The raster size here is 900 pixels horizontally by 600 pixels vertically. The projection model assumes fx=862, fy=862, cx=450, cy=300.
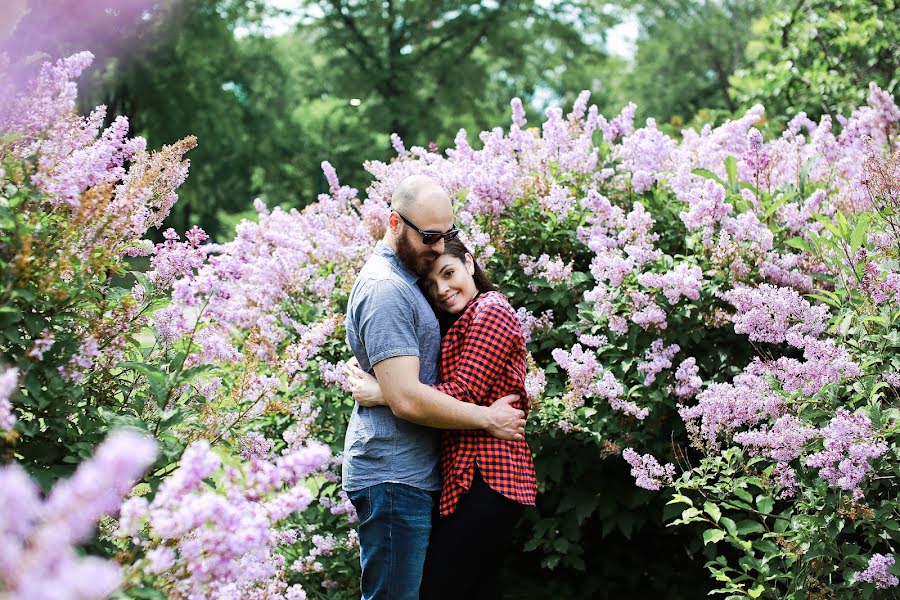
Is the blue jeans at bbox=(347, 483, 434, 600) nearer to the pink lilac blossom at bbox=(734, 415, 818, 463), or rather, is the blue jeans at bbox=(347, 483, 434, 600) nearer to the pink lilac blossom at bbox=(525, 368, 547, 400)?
the pink lilac blossom at bbox=(525, 368, 547, 400)

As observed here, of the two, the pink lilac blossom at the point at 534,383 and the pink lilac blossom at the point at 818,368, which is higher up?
the pink lilac blossom at the point at 818,368

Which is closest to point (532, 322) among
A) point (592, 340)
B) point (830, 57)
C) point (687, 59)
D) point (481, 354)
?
point (592, 340)

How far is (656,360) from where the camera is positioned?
3.76m

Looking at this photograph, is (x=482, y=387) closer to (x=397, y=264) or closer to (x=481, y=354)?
(x=481, y=354)

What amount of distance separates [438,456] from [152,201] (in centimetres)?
133

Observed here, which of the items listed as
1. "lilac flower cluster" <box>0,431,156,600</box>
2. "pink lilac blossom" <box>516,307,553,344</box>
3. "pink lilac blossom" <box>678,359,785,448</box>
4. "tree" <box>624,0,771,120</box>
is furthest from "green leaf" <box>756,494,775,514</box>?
"tree" <box>624,0,771,120</box>

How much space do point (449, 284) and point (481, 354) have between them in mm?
292

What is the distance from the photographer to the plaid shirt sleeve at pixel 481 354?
115 inches

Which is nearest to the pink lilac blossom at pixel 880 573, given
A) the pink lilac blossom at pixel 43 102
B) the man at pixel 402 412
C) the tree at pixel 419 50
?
the man at pixel 402 412

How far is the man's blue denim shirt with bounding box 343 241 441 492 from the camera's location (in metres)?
2.83

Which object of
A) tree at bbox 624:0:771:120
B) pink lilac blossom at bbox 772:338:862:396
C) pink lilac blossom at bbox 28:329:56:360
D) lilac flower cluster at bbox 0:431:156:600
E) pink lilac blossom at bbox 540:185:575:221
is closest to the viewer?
lilac flower cluster at bbox 0:431:156:600

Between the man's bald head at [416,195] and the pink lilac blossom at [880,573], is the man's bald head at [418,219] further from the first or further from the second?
the pink lilac blossom at [880,573]

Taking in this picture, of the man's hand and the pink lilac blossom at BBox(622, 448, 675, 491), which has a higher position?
the man's hand

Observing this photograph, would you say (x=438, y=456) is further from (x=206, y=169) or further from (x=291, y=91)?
(x=291, y=91)
